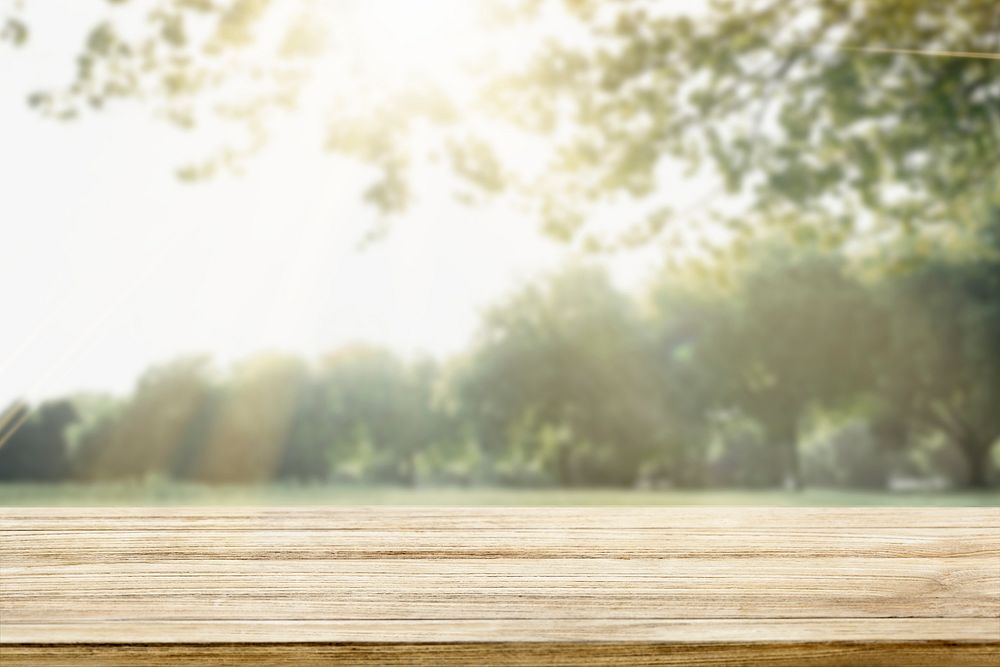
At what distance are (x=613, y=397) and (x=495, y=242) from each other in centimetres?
779

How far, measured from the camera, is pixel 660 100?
991 centimetres

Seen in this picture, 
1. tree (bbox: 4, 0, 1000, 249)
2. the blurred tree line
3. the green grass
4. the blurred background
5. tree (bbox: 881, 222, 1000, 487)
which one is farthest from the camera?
the blurred tree line

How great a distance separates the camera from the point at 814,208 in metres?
10.6

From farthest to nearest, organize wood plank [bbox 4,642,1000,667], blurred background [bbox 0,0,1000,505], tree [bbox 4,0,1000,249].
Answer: tree [bbox 4,0,1000,249], blurred background [bbox 0,0,1000,505], wood plank [bbox 4,642,1000,667]

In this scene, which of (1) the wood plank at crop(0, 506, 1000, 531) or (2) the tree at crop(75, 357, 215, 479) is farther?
(2) the tree at crop(75, 357, 215, 479)

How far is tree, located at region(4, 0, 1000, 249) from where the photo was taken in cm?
920

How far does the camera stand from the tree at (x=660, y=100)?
30.2 ft

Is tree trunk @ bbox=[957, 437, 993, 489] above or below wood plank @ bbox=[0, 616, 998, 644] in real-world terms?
below

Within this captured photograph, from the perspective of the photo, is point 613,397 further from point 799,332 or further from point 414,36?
point 414,36

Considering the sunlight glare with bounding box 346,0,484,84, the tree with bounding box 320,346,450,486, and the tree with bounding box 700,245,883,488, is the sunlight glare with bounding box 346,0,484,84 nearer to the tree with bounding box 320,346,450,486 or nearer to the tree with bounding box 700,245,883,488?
the tree with bounding box 700,245,883,488

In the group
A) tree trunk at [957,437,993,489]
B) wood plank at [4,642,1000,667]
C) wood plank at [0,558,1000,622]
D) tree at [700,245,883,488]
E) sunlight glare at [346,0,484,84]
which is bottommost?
tree trunk at [957,437,993,489]

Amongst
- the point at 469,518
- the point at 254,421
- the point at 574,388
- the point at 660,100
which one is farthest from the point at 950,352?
the point at 469,518

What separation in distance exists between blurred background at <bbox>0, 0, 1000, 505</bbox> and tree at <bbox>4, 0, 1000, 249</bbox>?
39mm

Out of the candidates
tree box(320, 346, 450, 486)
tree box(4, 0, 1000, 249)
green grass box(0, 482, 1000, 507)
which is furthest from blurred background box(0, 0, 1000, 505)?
green grass box(0, 482, 1000, 507)
